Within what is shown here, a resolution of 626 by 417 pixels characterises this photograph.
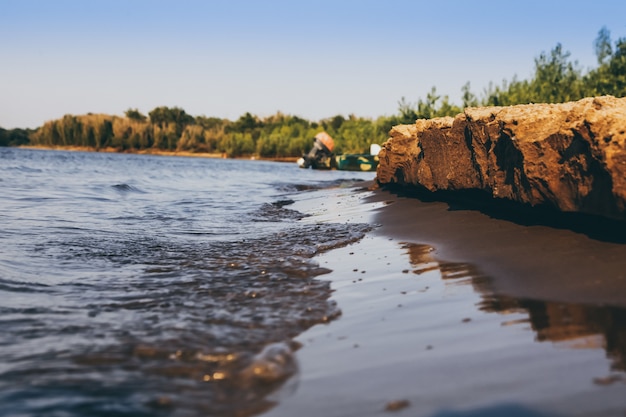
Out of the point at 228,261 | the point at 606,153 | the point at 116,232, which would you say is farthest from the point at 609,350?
the point at 116,232

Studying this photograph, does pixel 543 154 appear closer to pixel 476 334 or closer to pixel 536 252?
pixel 536 252

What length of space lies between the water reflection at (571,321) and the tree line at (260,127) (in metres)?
26.2

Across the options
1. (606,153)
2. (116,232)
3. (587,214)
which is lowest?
(116,232)

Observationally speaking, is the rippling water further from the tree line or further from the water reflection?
the tree line

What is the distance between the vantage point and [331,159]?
128 feet

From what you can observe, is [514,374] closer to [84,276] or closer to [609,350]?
[609,350]

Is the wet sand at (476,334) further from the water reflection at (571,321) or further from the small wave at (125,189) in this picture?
the small wave at (125,189)

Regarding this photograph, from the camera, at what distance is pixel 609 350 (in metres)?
2.72

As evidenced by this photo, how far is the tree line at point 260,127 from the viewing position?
30203 millimetres

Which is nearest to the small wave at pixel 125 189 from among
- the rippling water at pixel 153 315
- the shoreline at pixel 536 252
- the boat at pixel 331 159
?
the rippling water at pixel 153 315

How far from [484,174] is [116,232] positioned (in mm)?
5149

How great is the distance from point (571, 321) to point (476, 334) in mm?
554

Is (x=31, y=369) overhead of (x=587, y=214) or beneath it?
beneath

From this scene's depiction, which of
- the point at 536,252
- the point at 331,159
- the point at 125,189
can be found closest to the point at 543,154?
the point at 536,252
